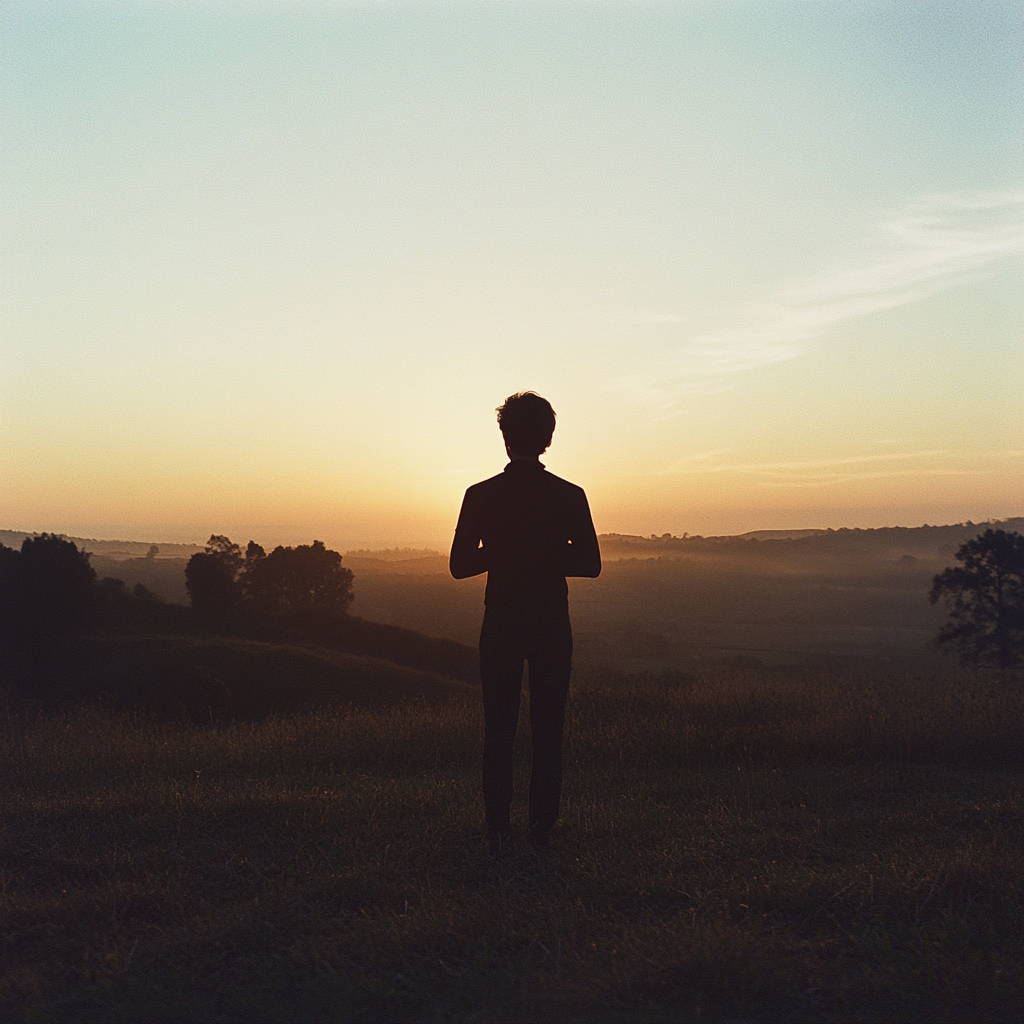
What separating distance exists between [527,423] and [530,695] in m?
1.69

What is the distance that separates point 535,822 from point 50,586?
44.1 m

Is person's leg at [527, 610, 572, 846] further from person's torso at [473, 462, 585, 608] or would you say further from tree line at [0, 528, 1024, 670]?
tree line at [0, 528, 1024, 670]

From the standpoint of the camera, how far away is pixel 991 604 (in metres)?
41.3

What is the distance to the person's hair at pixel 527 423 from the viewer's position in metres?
5.39

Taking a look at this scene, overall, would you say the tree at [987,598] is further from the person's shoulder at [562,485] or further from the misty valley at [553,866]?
the person's shoulder at [562,485]

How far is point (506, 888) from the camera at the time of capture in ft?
15.6

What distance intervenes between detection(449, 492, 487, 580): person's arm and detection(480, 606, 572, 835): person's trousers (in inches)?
12.7

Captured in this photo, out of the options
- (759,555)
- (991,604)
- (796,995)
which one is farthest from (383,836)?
(759,555)

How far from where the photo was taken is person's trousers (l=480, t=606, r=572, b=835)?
208 inches

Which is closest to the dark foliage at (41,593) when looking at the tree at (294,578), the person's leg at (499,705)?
the tree at (294,578)

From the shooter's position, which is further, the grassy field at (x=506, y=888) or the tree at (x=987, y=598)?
the tree at (x=987, y=598)

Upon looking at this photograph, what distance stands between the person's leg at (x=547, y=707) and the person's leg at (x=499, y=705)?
0.12 metres

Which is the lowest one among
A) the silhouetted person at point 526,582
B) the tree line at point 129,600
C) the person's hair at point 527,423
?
the tree line at point 129,600

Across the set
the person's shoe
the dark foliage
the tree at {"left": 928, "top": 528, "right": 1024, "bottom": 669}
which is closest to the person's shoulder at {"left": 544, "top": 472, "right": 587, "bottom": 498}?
the person's shoe
